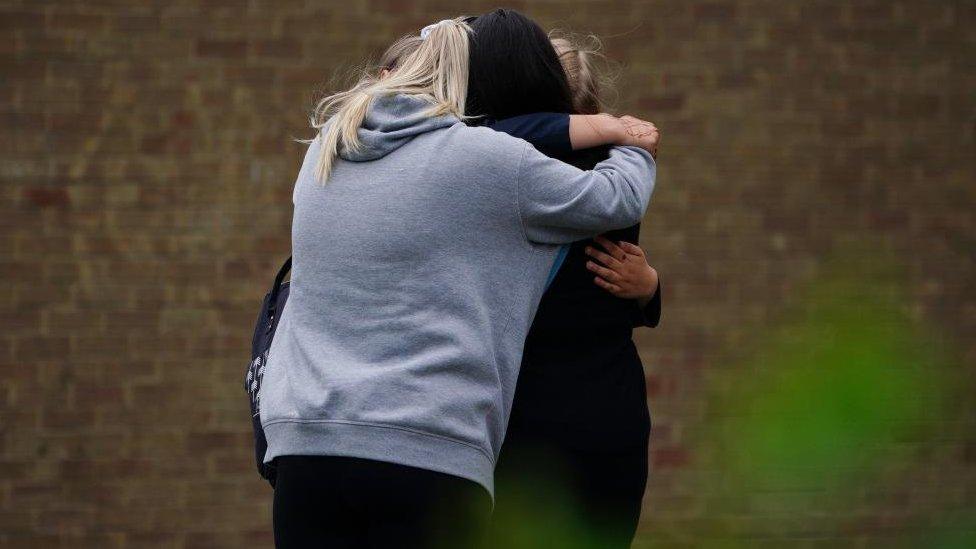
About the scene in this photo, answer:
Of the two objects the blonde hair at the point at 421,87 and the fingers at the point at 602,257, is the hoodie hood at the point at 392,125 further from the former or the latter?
the fingers at the point at 602,257

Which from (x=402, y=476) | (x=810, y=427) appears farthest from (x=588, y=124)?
(x=810, y=427)

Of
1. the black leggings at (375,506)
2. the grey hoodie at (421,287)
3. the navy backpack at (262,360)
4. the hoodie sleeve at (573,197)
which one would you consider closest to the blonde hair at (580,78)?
the hoodie sleeve at (573,197)

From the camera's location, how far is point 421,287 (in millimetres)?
1896

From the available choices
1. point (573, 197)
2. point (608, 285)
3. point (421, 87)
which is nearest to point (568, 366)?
point (608, 285)

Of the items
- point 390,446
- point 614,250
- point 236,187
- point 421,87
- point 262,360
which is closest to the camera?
point 390,446

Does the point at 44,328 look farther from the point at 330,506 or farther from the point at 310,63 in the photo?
the point at 330,506

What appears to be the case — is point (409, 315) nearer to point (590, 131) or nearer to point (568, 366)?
point (568, 366)

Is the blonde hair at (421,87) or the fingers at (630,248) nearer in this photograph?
the blonde hair at (421,87)

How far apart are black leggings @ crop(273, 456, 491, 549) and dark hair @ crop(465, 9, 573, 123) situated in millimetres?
663

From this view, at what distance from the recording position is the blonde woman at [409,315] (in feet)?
6.11

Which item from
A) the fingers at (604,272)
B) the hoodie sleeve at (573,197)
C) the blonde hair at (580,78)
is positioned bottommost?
the fingers at (604,272)

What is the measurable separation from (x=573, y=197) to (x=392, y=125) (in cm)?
32

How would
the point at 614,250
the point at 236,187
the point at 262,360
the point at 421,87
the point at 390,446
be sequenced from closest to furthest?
the point at 390,446 → the point at 421,87 → the point at 614,250 → the point at 262,360 → the point at 236,187

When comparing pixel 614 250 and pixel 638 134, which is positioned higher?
pixel 638 134
